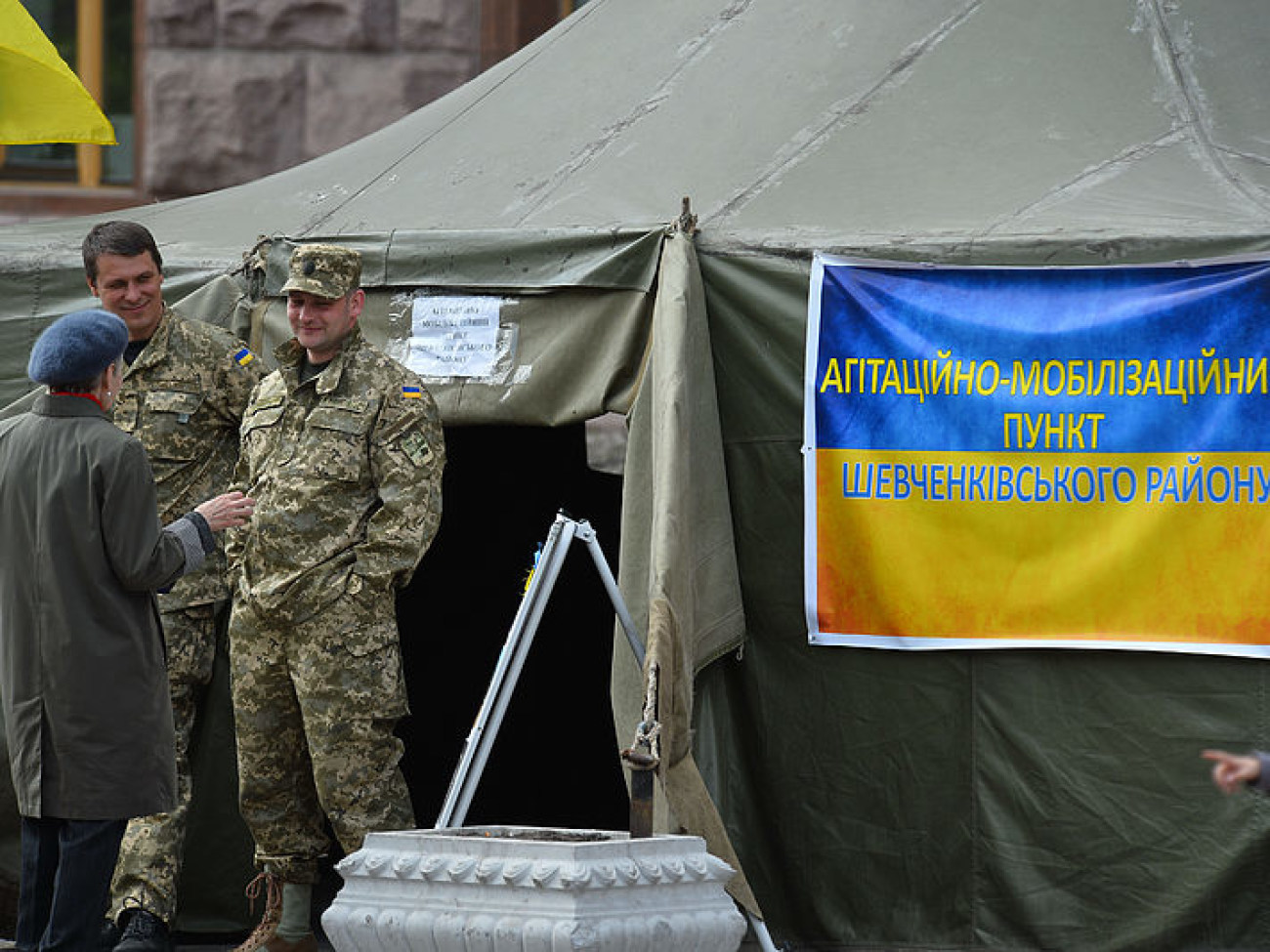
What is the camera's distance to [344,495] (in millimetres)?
6590

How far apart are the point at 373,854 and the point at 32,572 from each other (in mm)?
1083

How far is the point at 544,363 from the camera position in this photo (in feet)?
22.5

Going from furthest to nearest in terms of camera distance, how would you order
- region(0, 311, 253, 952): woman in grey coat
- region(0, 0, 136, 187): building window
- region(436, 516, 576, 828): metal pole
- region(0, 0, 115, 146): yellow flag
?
region(0, 0, 136, 187): building window, region(0, 0, 115, 146): yellow flag, region(436, 516, 576, 828): metal pole, region(0, 311, 253, 952): woman in grey coat

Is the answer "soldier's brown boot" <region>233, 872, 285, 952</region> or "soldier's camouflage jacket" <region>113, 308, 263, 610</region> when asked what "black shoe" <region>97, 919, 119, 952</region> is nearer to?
"soldier's brown boot" <region>233, 872, 285, 952</region>

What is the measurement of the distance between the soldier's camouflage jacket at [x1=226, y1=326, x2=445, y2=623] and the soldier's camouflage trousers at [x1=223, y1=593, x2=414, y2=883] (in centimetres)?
7

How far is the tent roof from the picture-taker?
6.76 metres

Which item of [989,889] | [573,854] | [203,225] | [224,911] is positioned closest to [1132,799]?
[989,889]

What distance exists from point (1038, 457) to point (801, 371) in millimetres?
697

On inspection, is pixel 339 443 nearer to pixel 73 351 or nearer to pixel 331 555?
pixel 331 555

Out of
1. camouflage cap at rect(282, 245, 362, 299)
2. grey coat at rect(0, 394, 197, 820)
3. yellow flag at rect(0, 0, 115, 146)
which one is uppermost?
yellow flag at rect(0, 0, 115, 146)

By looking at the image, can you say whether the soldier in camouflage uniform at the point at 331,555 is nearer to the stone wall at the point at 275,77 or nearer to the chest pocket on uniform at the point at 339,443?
the chest pocket on uniform at the point at 339,443

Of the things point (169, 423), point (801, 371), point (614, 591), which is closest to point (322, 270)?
point (169, 423)

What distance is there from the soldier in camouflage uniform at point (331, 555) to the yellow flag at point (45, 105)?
1.53m

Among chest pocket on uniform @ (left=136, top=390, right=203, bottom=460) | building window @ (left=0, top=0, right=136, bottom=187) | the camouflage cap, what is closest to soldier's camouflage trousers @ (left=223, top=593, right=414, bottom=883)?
chest pocket on uniform @ (left=136, top=390, right=203, bottom=460)
